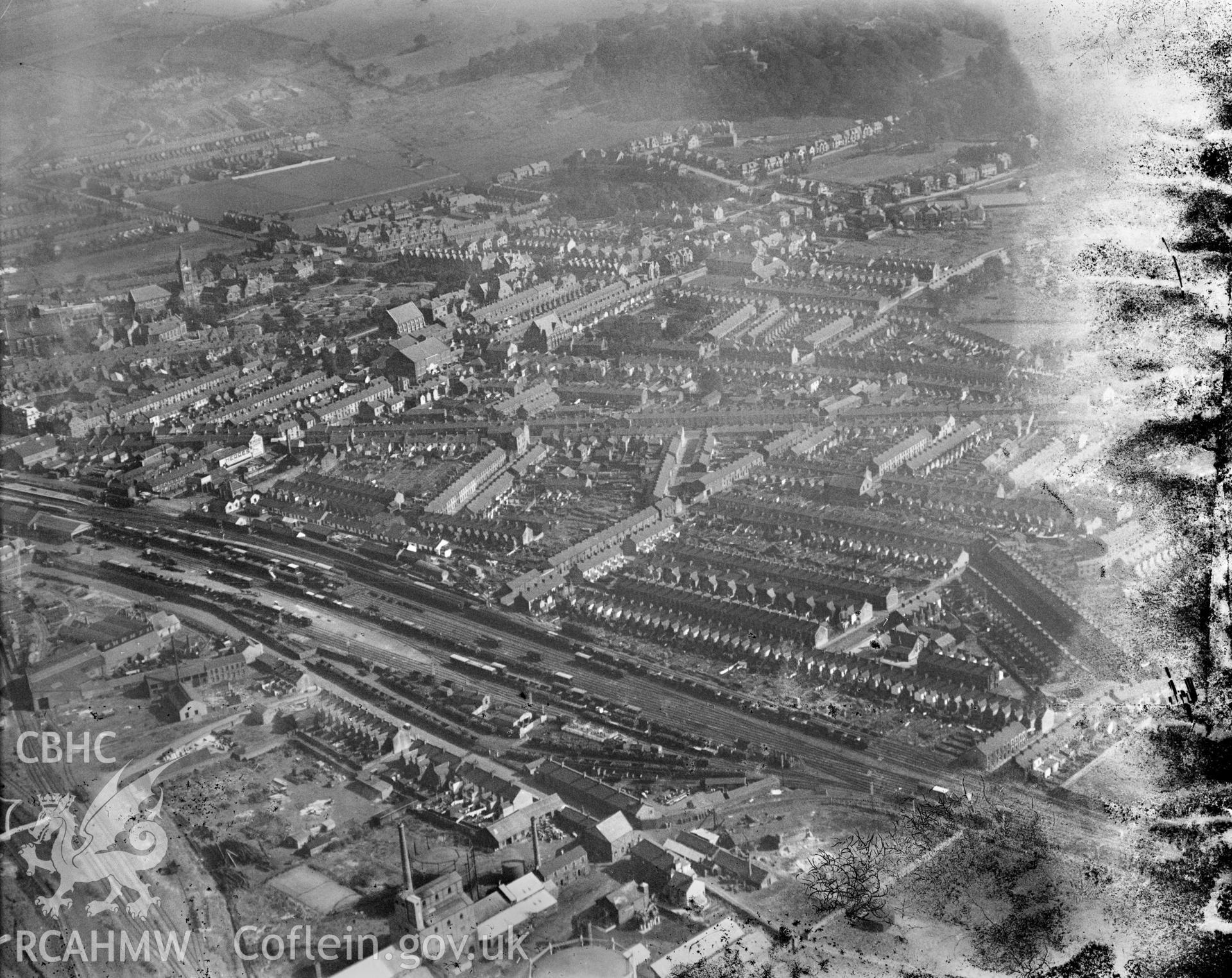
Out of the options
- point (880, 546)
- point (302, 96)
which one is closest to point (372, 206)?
point (302, 96)

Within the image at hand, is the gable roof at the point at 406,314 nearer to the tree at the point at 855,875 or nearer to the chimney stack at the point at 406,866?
the chimney stack at the point at 406,866

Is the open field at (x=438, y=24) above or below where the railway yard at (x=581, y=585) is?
above

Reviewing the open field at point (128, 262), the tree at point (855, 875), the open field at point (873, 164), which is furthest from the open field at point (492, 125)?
the tree at point (855, 875)

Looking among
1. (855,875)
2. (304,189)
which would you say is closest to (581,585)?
(855,875)

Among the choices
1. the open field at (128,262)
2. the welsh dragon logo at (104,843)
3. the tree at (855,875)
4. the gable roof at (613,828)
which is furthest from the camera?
the open field at (128,262)

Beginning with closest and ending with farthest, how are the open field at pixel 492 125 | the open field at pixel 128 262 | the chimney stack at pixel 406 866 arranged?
the chimney stack at pixel 406 866
the open field at pixel 128 262
the open field at pixel 492 125

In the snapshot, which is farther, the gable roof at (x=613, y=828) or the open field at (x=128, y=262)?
the open field at (x=128, y=262)

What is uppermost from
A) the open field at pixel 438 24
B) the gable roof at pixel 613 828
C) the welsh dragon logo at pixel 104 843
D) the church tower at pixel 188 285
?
the open field at pixel 438 24

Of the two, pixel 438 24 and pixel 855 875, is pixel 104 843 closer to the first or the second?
pixel 855 875
